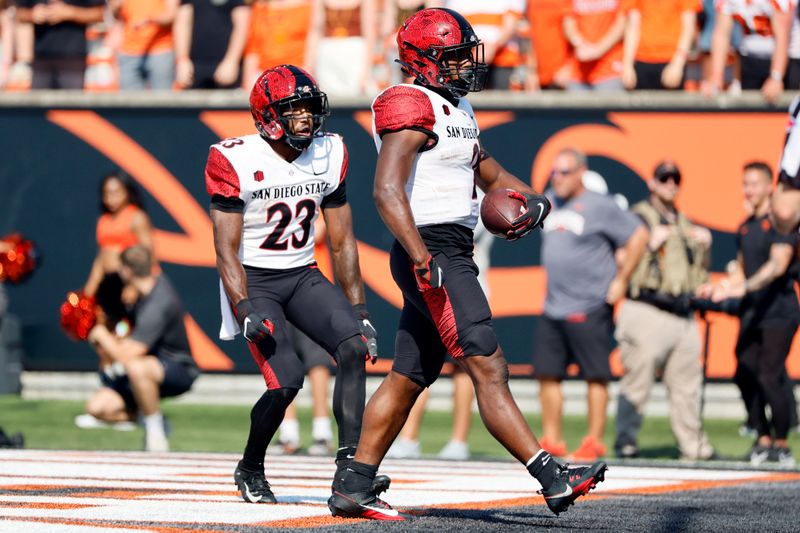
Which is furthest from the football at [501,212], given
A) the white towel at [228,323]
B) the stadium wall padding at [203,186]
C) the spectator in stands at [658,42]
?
the spectator in stands at [658,42]

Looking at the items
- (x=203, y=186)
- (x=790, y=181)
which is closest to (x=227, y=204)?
(x=790, y=181)

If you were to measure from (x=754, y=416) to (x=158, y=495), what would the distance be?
222 inches

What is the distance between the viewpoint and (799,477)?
370 inches

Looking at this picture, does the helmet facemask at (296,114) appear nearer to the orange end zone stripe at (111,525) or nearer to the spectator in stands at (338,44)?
the orange end zone stripe at (111,525)

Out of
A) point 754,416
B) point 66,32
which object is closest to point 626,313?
point 754,416

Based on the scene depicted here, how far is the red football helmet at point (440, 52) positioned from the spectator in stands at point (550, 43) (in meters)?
7.68

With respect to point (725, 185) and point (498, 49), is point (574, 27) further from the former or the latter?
point (725, 185)

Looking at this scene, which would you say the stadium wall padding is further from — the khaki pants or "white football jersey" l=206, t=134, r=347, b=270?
"white football jersey" l=206, t=134, r=347, b=270

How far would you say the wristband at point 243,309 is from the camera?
6.85 metres

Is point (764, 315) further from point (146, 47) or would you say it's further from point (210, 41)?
point (146, 47)

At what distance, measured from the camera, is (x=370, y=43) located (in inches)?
562

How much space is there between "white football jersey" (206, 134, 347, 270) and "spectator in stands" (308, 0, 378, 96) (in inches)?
286

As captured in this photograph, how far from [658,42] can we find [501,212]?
7.57 m

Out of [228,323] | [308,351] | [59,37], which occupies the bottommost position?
[308,351]
